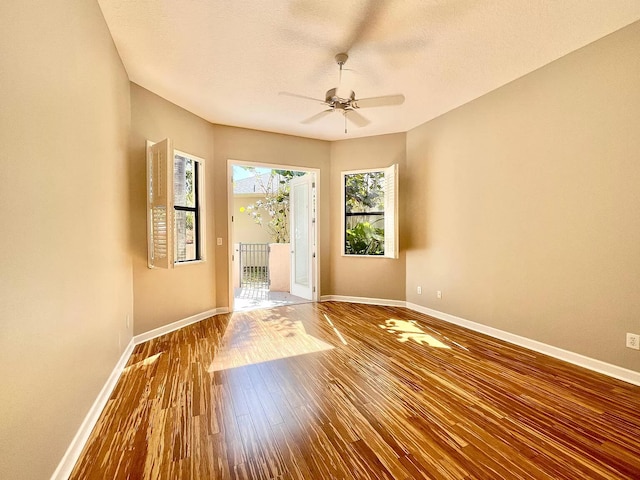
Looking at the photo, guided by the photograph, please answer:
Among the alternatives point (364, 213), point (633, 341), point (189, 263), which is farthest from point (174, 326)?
point (633, 341)

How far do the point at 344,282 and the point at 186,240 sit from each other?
2.78m

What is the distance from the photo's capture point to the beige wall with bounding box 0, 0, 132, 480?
116cm

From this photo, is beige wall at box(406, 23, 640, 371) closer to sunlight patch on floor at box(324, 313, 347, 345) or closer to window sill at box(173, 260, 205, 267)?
sunlight patch on floor at box(324, 313, 347, 345)

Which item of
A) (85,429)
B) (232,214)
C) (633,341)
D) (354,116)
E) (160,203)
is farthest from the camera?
(232,214)

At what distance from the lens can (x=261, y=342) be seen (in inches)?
137

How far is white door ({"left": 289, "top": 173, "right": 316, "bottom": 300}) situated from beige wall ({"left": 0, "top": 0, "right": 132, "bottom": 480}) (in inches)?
137

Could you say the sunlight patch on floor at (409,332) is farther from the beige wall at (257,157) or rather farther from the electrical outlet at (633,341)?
the beige wall at (257,157)

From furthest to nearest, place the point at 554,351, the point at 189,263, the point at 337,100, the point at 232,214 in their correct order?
the point at 232,214 < the point at 189,263 < the point at 554,351 < the point at 337,100

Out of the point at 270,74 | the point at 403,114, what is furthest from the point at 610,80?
the point at 270,74

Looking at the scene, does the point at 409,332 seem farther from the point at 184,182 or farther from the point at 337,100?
the point at 184,182

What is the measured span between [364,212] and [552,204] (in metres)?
2.85

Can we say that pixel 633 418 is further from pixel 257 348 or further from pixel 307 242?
pixel 307 242

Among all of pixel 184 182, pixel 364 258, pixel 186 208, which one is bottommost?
pixel 364 258

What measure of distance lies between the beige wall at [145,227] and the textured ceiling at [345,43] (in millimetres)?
261
